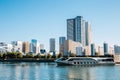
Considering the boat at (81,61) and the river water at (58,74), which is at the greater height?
the boat at (81,61)

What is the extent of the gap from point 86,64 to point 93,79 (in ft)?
256

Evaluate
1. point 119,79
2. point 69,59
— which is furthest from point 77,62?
point 119,79

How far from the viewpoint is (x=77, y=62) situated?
138250 millimetres

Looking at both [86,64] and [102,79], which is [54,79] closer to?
[102,79]

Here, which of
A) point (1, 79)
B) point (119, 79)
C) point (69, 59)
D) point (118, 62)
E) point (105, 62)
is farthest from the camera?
point (118, 62)

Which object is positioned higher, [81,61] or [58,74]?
[81,61]

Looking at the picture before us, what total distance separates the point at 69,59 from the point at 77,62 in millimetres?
5246

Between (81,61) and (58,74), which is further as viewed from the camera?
(81,61)

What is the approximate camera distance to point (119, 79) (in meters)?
64.4

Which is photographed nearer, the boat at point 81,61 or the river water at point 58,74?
the river water at point 58,74

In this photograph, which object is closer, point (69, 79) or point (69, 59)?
point (69, 79)

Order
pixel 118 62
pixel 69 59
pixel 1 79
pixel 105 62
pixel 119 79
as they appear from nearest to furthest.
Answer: pixel 1 79, pixel 119 79, pixel 69 59, pixel 105 62, pixel 118 62

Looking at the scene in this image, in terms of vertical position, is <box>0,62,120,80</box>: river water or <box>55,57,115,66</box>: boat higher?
<box>55,57,115,66</box>: boat

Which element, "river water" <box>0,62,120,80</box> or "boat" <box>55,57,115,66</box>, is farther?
"boat" <box>55,57,115,66</box>
